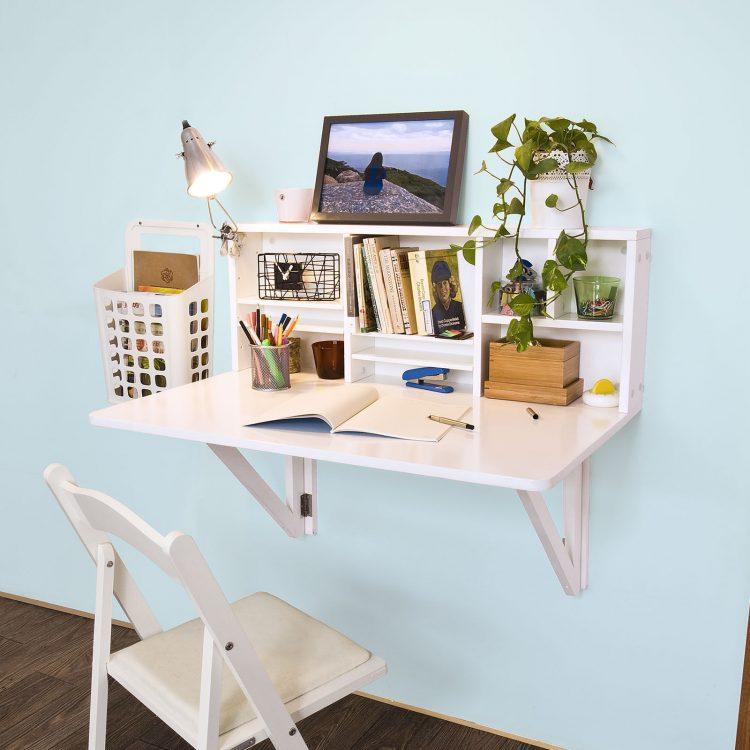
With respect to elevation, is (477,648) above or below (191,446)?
below

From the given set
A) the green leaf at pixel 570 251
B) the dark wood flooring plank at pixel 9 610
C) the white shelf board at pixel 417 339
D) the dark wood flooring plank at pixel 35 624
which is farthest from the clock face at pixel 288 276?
the dark wood flooring plank at pixel 9 610

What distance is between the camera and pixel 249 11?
85.6 inches

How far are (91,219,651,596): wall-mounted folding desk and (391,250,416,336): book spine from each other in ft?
0.13

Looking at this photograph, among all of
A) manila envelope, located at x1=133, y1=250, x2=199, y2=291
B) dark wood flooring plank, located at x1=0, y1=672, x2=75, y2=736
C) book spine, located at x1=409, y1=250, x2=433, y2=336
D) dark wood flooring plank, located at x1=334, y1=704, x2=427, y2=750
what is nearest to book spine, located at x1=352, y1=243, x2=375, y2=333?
book spine, located at x1=409, y1=250, x2=433, y2=336

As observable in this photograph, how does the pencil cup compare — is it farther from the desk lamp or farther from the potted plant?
the potted plant

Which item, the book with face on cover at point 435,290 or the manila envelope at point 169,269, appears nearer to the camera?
the book with face on cover at point 435,290

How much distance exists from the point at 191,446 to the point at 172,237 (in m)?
0.58

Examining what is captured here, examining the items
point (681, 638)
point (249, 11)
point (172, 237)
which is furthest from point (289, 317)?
point (681, 638)

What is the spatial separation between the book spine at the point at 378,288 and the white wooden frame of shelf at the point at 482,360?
2cm

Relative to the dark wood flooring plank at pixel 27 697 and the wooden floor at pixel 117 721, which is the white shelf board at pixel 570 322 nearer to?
the wooden floor at pixel 117 721

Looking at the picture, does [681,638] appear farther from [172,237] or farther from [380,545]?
[172,237]

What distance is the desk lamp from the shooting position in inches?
80.5

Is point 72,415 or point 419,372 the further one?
point 72,415

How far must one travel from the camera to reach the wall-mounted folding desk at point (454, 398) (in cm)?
156
